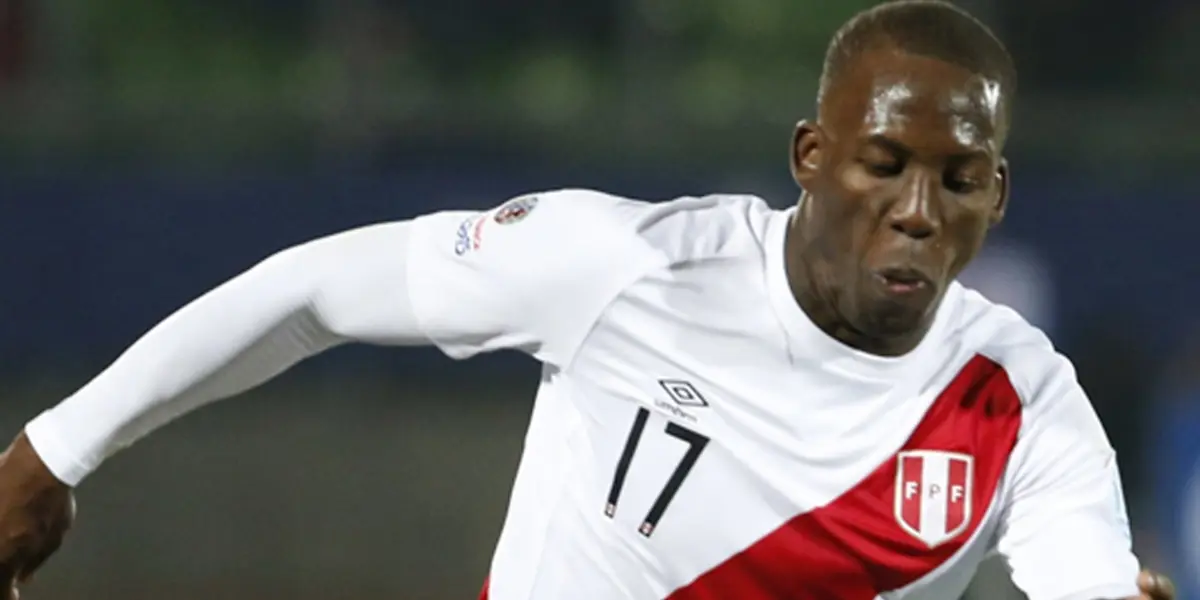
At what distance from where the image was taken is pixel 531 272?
255cm

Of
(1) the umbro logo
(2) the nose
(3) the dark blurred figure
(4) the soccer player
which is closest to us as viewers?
(2) the nose

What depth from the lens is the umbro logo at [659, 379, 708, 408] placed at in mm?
2641

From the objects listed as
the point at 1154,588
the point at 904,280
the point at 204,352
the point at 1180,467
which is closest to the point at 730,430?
the point at 904,280

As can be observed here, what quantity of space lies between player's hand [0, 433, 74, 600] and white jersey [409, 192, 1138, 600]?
0.52m

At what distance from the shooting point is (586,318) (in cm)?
261

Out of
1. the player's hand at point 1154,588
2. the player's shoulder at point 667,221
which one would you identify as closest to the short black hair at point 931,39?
the player's shoulder at point 667,221

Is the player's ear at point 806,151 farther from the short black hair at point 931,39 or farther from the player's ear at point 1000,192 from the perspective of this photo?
the player's ear at point 1000,192

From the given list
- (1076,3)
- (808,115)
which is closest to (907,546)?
(808,115)

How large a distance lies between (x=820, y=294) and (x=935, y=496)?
11.7 inches

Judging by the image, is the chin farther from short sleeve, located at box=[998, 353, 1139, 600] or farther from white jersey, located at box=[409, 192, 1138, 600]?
short sleeve, located at box=[998, 353, 1139, 600]

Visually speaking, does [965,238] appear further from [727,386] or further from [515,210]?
[515,210]

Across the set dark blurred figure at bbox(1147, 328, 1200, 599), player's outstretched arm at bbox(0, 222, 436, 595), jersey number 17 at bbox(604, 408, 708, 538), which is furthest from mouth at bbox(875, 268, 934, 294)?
dark blurred figure at bbox(1147, 328, 1200, 599)

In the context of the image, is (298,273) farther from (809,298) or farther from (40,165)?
(40,165)

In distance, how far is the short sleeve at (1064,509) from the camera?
8.21 ft
